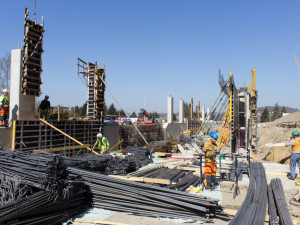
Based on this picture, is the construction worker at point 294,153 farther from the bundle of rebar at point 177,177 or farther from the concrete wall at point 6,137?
the concrete wall at point 6,137

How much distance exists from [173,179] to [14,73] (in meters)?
8.28

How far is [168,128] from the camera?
23797mm

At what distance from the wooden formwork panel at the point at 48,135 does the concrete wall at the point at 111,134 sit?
153 cm

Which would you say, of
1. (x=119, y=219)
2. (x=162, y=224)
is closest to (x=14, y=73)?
(x=119, y=219)

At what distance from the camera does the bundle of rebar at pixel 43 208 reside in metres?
4.57

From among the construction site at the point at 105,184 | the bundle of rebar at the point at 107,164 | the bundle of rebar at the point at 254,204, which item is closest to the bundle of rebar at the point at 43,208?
the construction site at the point at 105,184

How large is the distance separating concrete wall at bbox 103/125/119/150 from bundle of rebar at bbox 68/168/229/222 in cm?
1038

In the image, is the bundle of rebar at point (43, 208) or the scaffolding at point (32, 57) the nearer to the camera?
the bundle of rebar at point (43, 208)

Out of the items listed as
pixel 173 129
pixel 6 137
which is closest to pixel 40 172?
pixel 6 137

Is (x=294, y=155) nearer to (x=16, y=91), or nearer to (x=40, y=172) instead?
(x=40, y=172)

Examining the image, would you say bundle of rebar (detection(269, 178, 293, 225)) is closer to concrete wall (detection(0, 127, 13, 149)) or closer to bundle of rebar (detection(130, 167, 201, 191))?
bundle of rebar (detection(130, 167, 201, 191))

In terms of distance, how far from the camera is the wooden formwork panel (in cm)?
1070

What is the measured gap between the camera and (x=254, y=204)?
5684 millimetres

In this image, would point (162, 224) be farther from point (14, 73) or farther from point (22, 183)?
point (14, 73)
